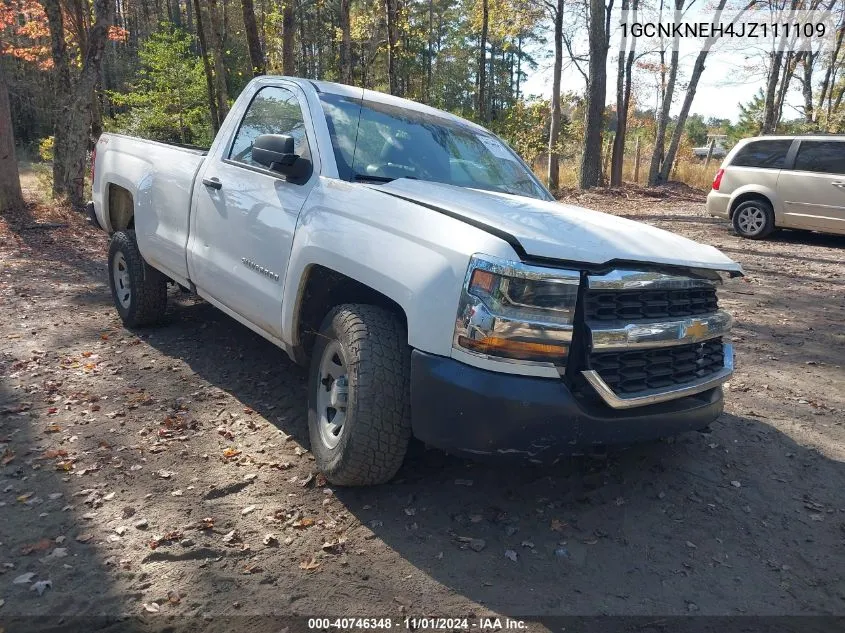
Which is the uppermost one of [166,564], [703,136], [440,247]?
[703,136]

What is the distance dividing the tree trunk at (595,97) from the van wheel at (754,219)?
6.95 m

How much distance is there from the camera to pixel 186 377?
479cm

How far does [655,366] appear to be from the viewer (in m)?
3.00

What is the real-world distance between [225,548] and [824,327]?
6.03 meters

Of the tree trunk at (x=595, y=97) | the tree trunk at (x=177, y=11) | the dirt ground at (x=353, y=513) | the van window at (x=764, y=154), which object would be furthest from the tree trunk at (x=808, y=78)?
the tree trunk at (x=177, y=11)

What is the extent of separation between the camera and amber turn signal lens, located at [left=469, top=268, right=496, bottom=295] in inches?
104

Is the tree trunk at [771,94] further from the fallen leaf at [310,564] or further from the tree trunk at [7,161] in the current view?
the fallen leaf at [310,564]

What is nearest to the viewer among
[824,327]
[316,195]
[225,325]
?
[316,195]

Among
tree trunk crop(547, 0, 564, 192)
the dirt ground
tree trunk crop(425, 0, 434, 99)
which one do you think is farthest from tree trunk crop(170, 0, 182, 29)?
the dirt ground

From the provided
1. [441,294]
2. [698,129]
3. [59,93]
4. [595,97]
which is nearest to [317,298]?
[441,294]

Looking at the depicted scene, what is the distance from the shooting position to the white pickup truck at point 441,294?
105 inches

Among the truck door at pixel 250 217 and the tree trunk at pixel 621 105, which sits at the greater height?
the tree trunk at pixel 621 105

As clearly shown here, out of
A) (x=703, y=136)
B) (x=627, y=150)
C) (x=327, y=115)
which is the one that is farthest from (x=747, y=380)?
(x=703, y=136)

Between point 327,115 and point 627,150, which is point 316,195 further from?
point 627,150
